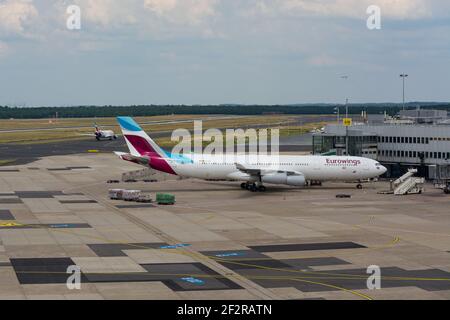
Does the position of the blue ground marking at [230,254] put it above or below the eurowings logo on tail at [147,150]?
below

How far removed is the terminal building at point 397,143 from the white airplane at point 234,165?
13258 millimetres

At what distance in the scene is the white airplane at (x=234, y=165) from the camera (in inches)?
3824

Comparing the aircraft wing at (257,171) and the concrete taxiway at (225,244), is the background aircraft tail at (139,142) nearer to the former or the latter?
the concrete taxiway at (225,244)

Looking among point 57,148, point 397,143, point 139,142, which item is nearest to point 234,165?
point 139,142

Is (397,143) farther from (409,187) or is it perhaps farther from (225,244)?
(225,244)

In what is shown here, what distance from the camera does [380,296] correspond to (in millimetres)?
42031

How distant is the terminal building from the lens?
10600cm

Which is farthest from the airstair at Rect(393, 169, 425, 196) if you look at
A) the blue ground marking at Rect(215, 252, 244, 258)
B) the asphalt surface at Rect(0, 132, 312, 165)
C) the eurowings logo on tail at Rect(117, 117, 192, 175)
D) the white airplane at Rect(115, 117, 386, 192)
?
the asphalt surface at Rect(0, 132, 312, 165)

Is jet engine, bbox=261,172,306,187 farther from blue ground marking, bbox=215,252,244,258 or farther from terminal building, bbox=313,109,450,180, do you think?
blue ground marking, bbox=215,252,244,258

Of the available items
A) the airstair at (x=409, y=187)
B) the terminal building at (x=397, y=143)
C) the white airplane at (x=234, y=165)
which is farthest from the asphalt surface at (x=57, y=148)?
the airstair at (x=409, y=187)

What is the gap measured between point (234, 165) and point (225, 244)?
A: 38.6 metres

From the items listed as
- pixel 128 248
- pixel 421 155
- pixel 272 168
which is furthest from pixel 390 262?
pixel 421 155
